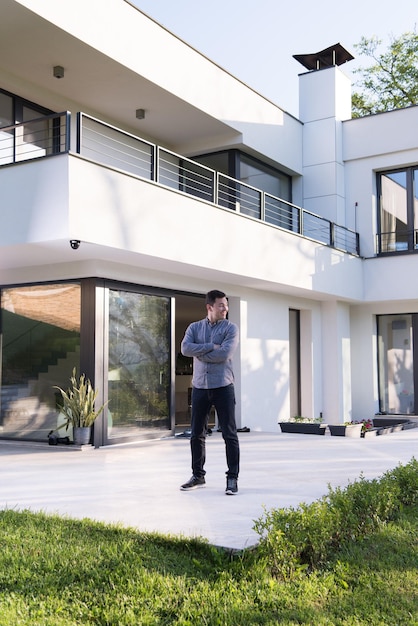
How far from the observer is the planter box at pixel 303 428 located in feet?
41.3

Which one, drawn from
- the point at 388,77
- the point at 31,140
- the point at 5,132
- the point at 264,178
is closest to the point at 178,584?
the point at 5,132

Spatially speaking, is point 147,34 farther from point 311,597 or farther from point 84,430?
point 311,597

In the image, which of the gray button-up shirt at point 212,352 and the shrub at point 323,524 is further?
the gray button-up shirt at point 212,352

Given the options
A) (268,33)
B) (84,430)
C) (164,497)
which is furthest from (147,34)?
(268,33)

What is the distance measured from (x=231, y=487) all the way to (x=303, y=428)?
6.84 m

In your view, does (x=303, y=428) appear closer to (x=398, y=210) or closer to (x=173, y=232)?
(x=173, y=232)

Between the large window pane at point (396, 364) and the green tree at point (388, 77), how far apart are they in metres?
10.9

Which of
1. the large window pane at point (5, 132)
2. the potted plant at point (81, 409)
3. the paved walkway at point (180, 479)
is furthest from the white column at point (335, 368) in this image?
the large window pane at point (5, 132)

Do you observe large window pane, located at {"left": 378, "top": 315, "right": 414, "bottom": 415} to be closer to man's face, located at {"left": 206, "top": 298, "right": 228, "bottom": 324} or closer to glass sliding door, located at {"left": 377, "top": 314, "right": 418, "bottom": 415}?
glass sliding door, located at {"left": 377, "top": 314, "right": 418, "bottom": 415}

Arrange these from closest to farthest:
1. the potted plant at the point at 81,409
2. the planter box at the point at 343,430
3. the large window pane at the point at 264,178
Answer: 1. the potted plant at the point at 81,409
2. the planter box at the point at 343,430
3. the large window pane at the point at 264,178

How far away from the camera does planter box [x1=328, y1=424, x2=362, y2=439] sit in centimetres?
1250

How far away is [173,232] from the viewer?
10.4 metres

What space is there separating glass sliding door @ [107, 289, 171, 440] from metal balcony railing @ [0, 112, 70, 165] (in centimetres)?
251

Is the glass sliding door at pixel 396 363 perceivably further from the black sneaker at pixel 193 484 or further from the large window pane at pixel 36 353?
the black sneaker at pixel 193 484
